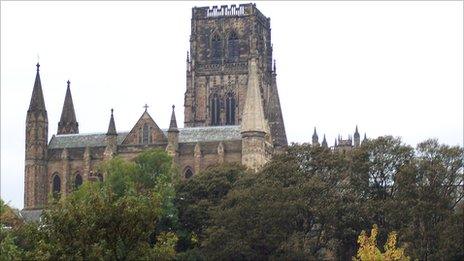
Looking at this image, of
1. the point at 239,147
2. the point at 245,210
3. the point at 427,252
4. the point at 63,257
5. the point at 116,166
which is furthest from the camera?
the point at 239,147

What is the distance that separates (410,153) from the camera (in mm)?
95062

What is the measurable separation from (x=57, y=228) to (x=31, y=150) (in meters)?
72.8

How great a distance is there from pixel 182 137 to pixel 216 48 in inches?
1012

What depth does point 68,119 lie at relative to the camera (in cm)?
14100

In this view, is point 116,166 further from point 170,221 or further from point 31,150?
point 31,150

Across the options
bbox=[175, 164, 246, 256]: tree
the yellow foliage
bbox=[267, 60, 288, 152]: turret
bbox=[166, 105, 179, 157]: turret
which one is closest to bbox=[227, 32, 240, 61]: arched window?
bbox=[267, 60, 288, 152]: turret

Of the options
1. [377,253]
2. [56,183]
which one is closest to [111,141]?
[56,183]

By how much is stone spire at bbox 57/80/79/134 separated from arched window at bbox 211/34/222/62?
1900cm

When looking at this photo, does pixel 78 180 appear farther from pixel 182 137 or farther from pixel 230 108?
pixel 230 108

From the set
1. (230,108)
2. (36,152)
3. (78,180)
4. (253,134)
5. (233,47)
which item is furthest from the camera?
(233,47)

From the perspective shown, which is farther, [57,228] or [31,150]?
[31,150]

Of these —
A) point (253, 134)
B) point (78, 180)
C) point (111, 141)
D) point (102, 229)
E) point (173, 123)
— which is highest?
point (173, 123)

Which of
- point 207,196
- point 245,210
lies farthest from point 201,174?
point 245,210

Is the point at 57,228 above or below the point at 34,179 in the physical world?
below
